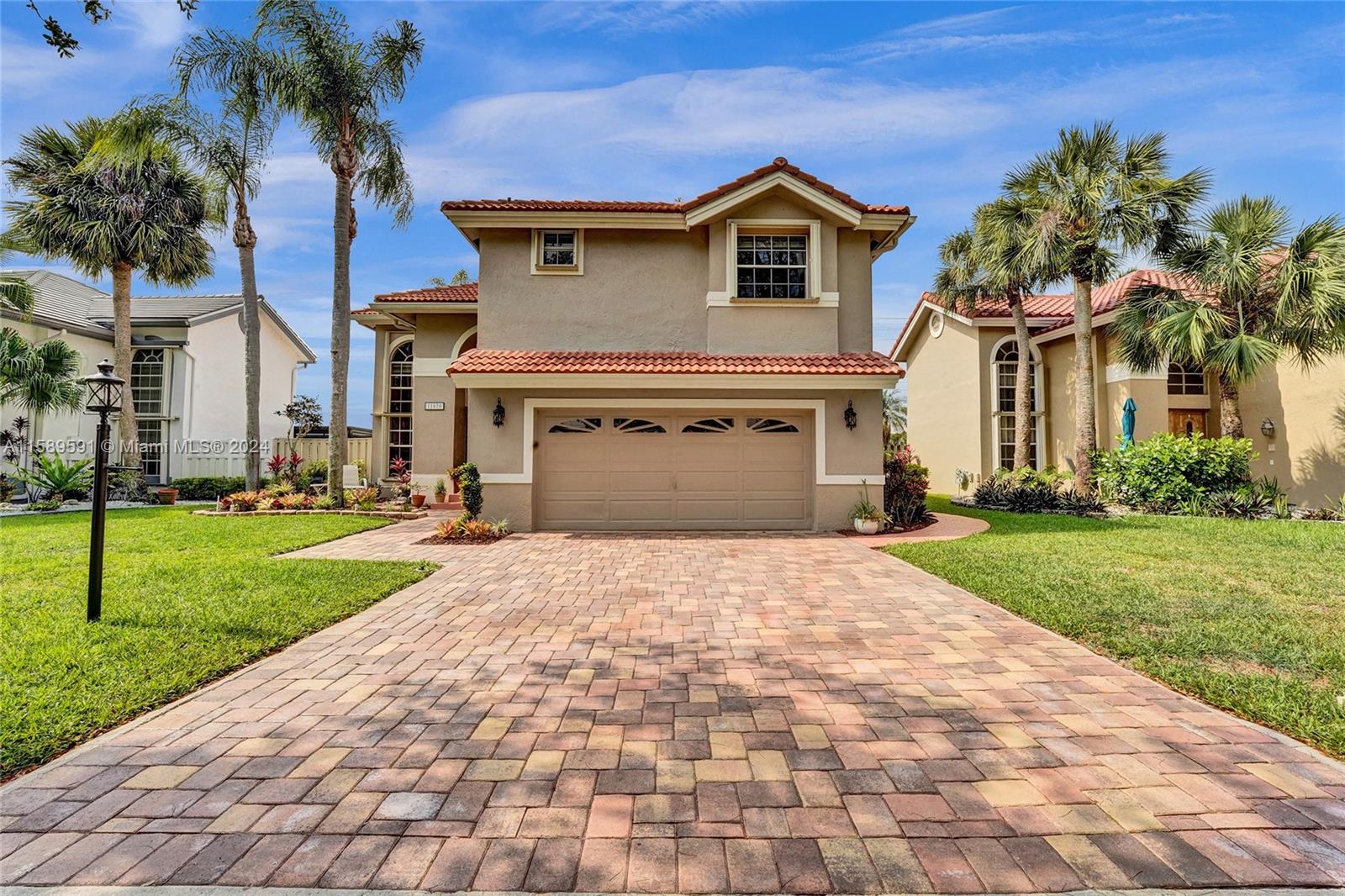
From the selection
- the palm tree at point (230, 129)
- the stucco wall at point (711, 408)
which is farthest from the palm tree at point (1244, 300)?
the palm tree at point (230, 129)

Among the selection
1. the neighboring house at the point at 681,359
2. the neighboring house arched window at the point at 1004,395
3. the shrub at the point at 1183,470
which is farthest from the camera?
the neighboring house arched window at the point at 1004,395

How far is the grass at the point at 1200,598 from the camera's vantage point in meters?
4.13

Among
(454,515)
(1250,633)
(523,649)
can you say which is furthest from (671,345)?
(1250,633)

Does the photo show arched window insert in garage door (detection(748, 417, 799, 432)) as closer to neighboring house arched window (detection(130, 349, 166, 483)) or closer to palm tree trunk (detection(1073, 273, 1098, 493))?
palm tree trunk (detection(1073, 273, 1098, 493))

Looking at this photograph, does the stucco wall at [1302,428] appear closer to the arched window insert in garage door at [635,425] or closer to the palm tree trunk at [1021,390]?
the palm tree trunk at [1021,390]

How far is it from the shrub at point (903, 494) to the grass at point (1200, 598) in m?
1.56

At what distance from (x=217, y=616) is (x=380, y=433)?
42.0 feet

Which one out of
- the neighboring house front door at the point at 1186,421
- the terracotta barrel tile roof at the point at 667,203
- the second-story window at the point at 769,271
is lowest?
the neighboring house front door at the point at 1186,421

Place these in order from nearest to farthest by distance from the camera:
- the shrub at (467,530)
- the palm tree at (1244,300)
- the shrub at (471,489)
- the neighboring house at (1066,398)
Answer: the shrub at (467,530) < the shrub at (471,489) < the palm tree at (1244,300) < the neighboring house at (1066,398)

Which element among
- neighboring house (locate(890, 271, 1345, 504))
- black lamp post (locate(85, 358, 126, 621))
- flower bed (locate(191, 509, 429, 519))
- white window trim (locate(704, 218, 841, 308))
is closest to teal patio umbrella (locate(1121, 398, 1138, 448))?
Result: neighboring house (locate(890, 271, 1345, 504))

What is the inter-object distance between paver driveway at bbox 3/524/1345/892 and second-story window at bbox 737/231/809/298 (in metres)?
9.00

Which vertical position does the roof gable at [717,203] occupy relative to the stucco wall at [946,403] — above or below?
above

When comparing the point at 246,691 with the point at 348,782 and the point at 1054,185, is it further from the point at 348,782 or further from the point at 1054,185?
the point at 1054,185

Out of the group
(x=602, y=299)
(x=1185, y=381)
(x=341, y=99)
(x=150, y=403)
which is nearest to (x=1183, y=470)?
(x=1185, y=381)
